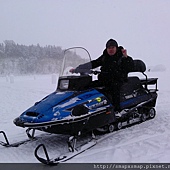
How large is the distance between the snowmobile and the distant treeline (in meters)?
39.9

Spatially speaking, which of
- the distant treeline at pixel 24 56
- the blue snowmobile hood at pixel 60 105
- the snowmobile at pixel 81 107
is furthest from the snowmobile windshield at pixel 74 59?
the distant treeline at pixel 24 56

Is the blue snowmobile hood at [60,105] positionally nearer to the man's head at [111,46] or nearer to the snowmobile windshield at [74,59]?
the snowmobile windshield at [74,59]

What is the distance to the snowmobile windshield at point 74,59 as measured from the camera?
16.7 ft

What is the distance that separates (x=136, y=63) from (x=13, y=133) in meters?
2.86

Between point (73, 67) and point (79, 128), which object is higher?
point (73, 67)

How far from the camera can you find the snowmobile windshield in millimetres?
5086

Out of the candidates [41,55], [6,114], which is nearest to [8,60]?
[41,55]

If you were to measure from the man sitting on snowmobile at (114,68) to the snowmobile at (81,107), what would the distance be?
0.15 m

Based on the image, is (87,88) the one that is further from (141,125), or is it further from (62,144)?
(141,125)

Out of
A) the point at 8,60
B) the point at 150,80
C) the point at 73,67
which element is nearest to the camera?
the point at 73,67

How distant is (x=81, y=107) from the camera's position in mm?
4219

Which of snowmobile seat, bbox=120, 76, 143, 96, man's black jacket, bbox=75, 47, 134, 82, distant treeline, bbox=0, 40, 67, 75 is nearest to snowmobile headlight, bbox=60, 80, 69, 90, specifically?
man's black jacket, bbox=75, 47, 134, 82

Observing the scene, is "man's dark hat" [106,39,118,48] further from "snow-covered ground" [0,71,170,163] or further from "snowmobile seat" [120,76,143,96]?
"snow-covered ground" [0,71,170,163]

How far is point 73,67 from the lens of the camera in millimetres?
5102
